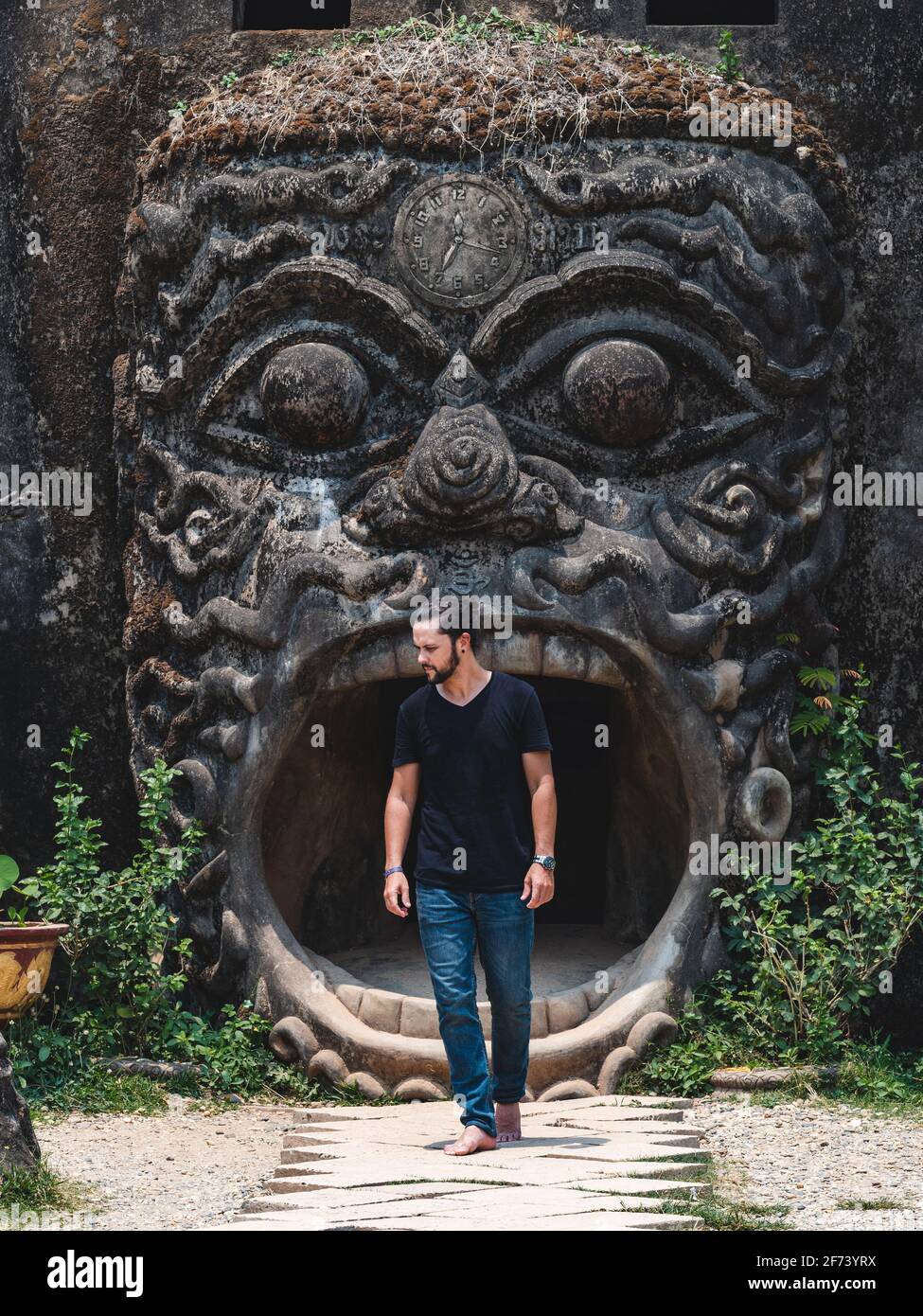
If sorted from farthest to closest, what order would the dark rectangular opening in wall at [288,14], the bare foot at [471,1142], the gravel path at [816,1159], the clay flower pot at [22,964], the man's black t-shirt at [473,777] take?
the dark rectangular opening in wall at [288,14]
the clay flower pot at [22,964]
the man's black t-shirt at [473,777]
the bare foot at [471,1142]
the gravel path at [816,1159]

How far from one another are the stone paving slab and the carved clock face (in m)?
2.99

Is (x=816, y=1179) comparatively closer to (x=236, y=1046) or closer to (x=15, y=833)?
(x=236, y=1046)

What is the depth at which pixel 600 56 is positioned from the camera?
25.3ft

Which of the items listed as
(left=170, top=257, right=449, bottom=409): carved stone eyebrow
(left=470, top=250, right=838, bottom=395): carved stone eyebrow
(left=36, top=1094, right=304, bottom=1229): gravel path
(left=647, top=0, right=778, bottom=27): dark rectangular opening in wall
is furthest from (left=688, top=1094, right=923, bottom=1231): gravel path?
(left=647, top=0, right=778, bottom=27): dark rectangular opening in wall

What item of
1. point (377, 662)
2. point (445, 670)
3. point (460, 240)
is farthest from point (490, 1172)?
point (460, 240)

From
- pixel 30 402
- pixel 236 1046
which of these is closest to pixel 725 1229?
pixel 236 1046

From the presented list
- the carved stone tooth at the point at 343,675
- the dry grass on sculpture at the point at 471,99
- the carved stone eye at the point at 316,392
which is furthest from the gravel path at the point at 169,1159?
the dry grass on sculpture at the point at 471,99

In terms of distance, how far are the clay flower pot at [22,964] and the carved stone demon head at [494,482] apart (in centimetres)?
80

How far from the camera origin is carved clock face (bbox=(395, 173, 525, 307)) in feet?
24.4

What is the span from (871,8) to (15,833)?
4930 millimetres

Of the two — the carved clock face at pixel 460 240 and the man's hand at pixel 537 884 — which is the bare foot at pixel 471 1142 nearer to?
the man's hand at pixel 537 884

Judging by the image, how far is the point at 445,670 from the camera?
6062mm

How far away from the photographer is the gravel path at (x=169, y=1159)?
549cm

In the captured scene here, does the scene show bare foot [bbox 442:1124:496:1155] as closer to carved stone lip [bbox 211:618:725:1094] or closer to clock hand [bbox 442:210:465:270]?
carved stone lip [bbox 211:618:725:1094]
